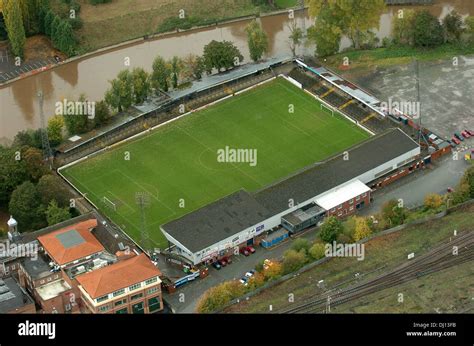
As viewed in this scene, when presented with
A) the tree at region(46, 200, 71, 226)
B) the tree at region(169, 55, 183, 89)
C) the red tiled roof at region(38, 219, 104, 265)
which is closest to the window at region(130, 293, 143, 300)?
the red tiled roof at region(38, 219, 104, 265)

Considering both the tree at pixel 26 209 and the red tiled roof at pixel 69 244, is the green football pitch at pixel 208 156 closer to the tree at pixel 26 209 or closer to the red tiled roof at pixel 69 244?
the tree at pixel 26 209

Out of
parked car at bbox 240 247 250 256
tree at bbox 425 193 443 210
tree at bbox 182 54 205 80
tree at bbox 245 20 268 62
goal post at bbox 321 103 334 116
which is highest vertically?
tree at bbox 245 20 268 62

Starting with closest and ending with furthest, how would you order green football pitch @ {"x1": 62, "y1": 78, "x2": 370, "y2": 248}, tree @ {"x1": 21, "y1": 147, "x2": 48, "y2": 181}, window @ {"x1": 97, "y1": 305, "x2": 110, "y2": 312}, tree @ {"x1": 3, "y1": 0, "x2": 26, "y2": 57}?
1. window @ {"x1": 97, "y1": 305, "x2": 110, "y2": 312}
2. green football pitch @ {"x1": 62, "y1": 78, "x2": 370, "y2": 248}
3. tree @ {"x1": 21, "y1": 147, "x2": 48, "y2": 181}
4. tree @ {"x1": 3, "y1": 0, "x2": 26, "y2": 57}

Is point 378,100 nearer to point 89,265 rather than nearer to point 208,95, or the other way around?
point 208,95

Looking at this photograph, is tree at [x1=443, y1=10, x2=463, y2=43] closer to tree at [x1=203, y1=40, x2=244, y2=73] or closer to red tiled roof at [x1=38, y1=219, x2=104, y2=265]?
tree at [x1=203, y1=40, x2=244, y2=73]
